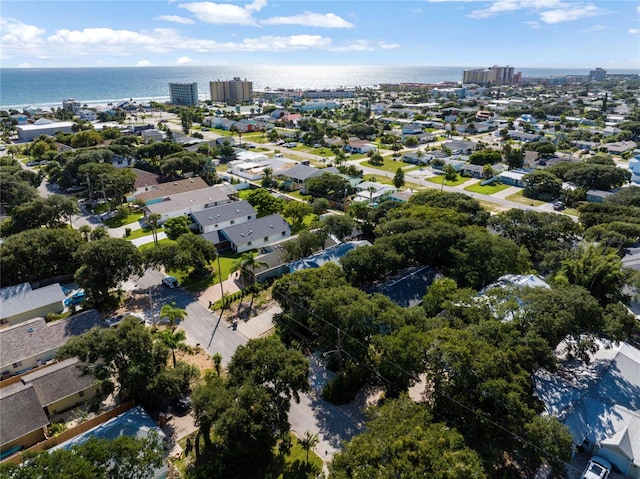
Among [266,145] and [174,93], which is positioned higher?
[174,93]

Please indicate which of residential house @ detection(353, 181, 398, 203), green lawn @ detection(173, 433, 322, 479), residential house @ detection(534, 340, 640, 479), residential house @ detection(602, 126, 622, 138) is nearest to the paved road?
green lawn @ detection(173, 433, 322, 479)

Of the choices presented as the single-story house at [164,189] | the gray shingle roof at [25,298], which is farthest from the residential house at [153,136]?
the gray shingle roof at [25,298]

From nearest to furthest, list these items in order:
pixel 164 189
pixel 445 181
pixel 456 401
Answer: pixel 456 401 < pixel 164 189 < pixel 445 181

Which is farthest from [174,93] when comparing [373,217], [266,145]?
[373,217]

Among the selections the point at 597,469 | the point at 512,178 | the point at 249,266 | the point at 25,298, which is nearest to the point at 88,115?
the point at 25,298

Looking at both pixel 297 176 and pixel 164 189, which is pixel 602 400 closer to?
pixel 297 176

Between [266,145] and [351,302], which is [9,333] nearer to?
[351,302]
